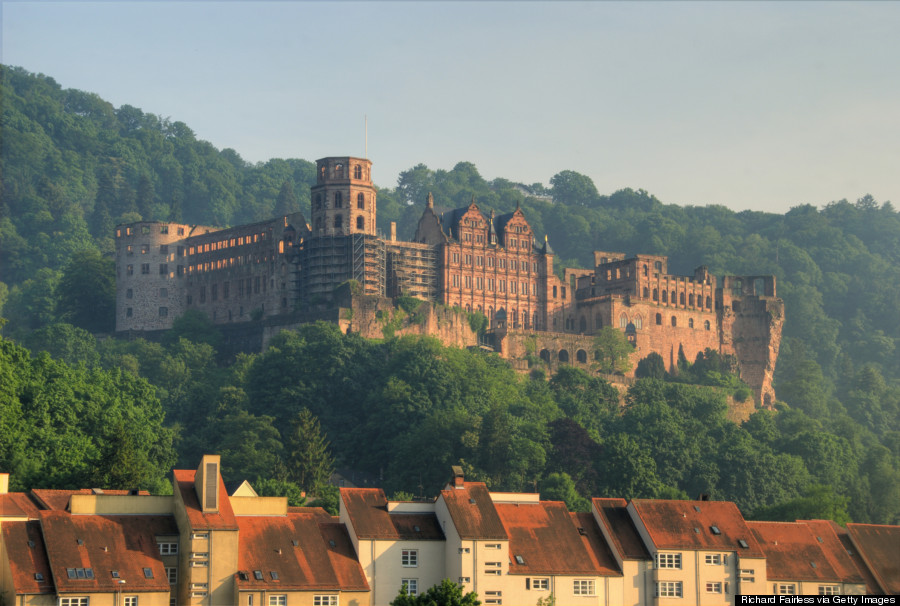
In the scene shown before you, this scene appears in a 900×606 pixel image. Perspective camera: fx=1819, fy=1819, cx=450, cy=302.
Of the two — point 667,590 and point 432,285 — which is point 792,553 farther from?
point 432,285

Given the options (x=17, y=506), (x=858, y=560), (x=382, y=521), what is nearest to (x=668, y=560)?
(x=858, y=560)

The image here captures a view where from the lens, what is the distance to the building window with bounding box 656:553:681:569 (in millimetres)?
89250

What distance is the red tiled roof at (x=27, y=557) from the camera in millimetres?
76812

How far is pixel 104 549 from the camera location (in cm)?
8000

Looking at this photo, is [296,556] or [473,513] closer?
[296,556]

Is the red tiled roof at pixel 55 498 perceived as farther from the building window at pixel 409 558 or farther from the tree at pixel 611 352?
the tree at pixel 611 352

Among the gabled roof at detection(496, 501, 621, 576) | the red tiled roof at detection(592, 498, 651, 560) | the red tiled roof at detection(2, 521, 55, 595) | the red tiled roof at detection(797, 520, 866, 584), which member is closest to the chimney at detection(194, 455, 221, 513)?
the red tiled roof at detection(2, 521, 55, 595)

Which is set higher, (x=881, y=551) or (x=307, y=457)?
(x=307, y=457)

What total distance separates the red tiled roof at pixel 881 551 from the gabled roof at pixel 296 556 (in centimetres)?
2683

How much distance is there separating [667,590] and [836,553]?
9975 millimetres

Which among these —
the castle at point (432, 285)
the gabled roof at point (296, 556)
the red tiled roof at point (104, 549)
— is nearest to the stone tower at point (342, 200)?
the castle at point (432, 285)

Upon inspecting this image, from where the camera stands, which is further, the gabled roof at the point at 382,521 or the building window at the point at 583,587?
the building window at the point at 583,587

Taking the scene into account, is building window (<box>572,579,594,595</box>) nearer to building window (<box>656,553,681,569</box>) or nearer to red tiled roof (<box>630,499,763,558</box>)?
building window (<box>656,553,681,569</box>)

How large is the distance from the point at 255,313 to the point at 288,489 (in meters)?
47.2
